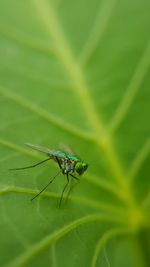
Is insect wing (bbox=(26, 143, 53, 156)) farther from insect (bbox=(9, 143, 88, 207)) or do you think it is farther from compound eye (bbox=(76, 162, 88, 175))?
compound eye (bbox=(76, 162, 88, 175))

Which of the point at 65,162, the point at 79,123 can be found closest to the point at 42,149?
the point at 65,162

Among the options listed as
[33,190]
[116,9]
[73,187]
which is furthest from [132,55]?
[33,190]

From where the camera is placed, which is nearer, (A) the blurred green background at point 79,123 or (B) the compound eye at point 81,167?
(A) the blurred green background at point 79,123

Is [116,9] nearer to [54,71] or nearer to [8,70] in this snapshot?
[54,71]

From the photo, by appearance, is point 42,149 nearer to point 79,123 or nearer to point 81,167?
point 81,167

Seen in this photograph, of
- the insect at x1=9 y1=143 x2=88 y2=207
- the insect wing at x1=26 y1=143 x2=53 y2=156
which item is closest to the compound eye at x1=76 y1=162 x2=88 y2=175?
the insect at x1=9 y1=143 x2=88 y2=207

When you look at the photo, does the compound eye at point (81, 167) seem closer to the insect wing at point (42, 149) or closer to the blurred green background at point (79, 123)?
the blurred green background at point (79, 123)

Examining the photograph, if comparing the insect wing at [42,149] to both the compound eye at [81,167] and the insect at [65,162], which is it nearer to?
the insect at [65,162]

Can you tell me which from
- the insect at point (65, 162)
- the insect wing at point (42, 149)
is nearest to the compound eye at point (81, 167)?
the insect at point (65, 162)

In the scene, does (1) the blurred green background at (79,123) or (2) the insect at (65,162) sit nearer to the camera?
(1) the blurred green background at (79,123)
